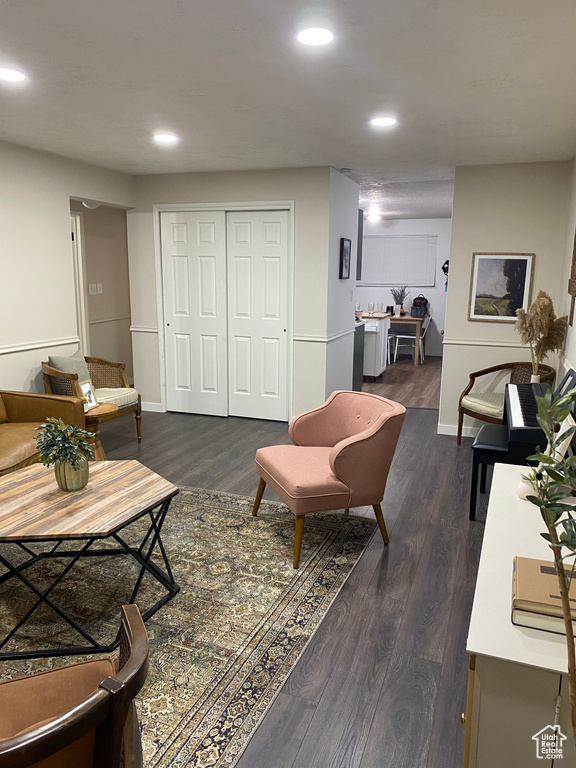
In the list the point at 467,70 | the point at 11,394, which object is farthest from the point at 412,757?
the point at 11,394

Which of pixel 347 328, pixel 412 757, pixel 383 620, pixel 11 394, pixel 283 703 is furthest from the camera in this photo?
pixel 347 328

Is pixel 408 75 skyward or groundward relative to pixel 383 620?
skyward

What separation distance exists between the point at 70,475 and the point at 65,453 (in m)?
0.12

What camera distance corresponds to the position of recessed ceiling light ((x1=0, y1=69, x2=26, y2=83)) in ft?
8.93

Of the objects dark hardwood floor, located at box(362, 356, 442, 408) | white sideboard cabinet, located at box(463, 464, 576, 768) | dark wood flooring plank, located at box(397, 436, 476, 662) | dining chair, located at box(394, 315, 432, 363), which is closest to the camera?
white sideboard cabinet, located at box(463, 464, 576, 768)

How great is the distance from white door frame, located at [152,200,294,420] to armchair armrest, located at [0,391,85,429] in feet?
6.51

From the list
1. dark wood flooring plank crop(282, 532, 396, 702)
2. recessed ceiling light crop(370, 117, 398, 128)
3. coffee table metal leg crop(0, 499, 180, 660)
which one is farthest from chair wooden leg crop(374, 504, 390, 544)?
recessed ceiling light crop(370, 117, 398, 128)

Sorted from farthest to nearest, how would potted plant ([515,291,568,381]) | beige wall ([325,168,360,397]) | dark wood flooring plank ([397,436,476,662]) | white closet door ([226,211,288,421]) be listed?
1. white closet door ([226,211,288,421])
2. beige wall ([325,168,360,397])
3. potted plant ([515,291,568,381])
4. dark wood flooring plank ([397,436,476,662])

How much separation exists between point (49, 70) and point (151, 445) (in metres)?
2.92

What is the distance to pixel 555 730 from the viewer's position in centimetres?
126

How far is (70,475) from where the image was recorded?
2.54m

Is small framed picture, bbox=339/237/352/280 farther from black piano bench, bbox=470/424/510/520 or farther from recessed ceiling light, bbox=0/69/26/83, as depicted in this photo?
recessed ceiling light, bbox=0/69/26/83

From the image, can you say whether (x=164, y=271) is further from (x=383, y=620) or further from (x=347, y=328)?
(x=383, y=620)

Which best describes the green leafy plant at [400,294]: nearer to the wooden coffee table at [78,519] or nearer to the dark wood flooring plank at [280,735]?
the wooden coffee table at [78,519]
